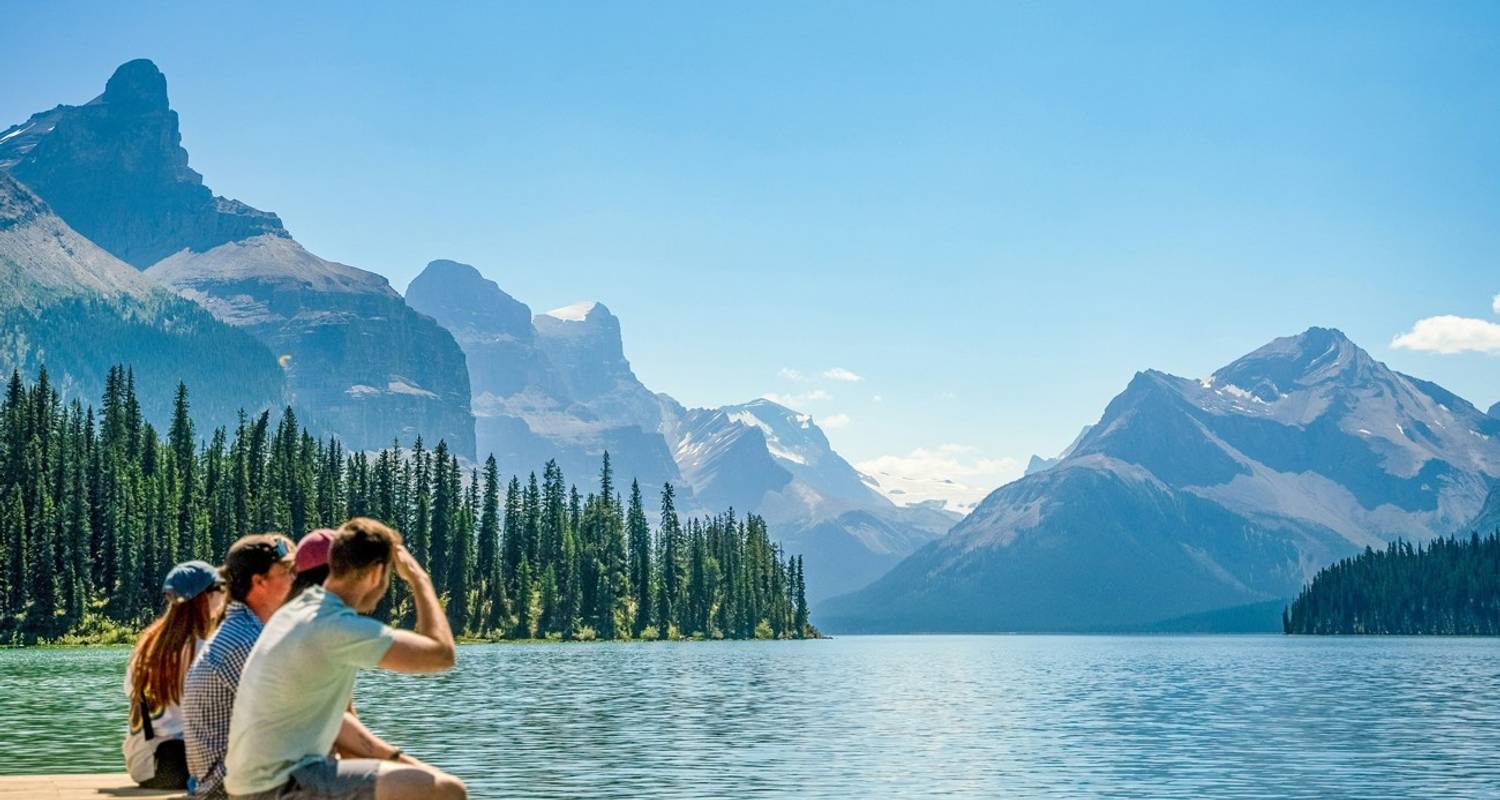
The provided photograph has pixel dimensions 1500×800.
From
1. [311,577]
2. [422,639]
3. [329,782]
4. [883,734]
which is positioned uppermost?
[311,577]

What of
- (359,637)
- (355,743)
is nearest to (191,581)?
(355,743)

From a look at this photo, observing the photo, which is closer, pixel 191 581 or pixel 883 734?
pixel 191 581

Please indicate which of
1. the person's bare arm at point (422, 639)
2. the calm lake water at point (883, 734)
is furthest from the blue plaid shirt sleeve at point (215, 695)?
the calm lake water at point (883, 734)

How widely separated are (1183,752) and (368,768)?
39.3 meters

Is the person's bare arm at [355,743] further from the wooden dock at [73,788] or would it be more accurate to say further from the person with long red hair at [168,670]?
the wooden dock at [73,788]

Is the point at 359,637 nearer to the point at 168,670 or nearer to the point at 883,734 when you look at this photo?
the point at 168,670

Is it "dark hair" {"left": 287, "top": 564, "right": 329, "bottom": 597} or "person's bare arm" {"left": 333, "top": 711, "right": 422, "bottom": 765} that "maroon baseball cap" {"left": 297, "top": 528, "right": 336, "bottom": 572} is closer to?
"dark hair" {"left": 287, "top": 564, "right": 329, "bottom": 597}

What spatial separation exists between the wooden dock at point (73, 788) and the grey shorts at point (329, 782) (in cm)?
443

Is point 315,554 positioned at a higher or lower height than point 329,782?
higher

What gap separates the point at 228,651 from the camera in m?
16.7

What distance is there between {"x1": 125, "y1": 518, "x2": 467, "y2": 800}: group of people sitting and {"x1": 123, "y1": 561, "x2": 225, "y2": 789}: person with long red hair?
3cm

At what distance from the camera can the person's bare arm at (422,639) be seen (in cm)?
1336

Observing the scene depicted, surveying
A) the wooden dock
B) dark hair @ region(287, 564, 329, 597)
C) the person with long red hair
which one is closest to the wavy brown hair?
the person with long red hair

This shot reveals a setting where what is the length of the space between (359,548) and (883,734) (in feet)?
147
